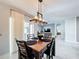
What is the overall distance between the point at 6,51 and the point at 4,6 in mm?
2344

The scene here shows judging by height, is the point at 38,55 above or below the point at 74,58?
above

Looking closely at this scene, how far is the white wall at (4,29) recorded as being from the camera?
527 cm

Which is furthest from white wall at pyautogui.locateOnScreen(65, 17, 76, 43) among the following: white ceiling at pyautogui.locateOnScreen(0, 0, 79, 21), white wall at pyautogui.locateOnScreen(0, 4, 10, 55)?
white wall at pyautogui.locateOnScreen(0, 4, 10, 55)

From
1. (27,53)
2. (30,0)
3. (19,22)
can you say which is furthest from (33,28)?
(27,53)

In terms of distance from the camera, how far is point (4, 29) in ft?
18.0

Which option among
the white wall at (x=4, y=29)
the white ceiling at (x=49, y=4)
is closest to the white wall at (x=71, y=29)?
the white ceiling at (x=49, y=4)

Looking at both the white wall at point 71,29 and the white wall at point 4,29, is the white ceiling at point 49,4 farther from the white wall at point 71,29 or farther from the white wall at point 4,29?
the white wall at point 71,29

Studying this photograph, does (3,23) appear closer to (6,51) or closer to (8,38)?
(8,38)

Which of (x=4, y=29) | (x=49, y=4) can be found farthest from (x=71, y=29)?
(x=4, y=29)

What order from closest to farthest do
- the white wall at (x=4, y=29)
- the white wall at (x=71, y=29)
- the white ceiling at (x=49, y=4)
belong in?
the white ceiling at (x=49, y=4) < the white wall at (x=4, y=29) < the white wall at (x=71, y=29)

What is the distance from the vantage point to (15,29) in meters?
6.39

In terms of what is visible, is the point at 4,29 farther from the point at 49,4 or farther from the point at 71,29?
the point at 71,29

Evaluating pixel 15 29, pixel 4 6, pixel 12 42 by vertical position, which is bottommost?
pixel 12 42

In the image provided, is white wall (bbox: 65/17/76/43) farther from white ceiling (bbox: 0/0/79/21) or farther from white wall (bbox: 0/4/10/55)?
white wall (bbox: 0/4/10/55)
